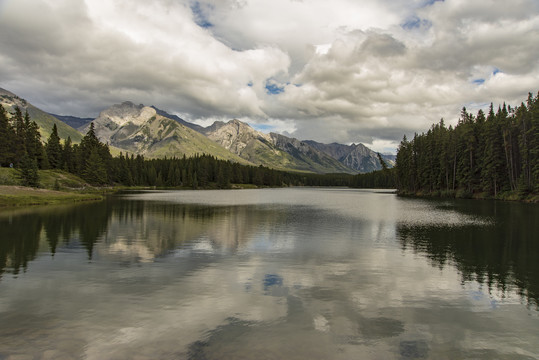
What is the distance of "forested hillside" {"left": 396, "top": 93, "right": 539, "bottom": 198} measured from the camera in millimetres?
96875

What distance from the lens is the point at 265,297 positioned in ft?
58.5

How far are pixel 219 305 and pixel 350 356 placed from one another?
7.45 meters

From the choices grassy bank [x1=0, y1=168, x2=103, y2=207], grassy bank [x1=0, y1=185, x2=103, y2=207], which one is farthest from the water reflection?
grassy bank [x1=0, y1=168, x2=103, y2=207]

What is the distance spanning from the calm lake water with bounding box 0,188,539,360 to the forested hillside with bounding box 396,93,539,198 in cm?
7925

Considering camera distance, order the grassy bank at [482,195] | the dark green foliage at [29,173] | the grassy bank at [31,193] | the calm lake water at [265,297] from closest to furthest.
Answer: the calm lake water at [265,297], the grassy bank at [31,193], the dark green foliage at [29,173], the grassy bank at [482,195]

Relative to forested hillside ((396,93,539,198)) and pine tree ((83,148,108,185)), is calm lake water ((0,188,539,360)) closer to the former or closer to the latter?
forested hillside ((396,93,539,198))

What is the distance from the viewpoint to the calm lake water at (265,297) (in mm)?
12398

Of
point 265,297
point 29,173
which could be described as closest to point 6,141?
point 29,173

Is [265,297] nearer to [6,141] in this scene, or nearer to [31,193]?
[31,193]

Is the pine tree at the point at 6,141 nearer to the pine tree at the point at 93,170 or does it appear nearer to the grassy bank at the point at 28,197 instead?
the pine tree at the point at 93,170

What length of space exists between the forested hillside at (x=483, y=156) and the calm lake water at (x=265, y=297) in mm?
79246

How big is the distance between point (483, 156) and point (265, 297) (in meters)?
125

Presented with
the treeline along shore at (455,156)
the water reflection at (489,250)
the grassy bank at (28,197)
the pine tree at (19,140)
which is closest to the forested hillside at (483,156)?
the treeline along shore at (455,156)

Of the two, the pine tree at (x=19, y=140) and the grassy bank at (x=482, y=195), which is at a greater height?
the pine tree at (x=19, y=140)
